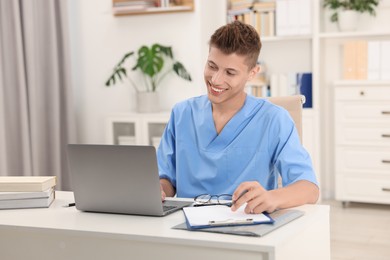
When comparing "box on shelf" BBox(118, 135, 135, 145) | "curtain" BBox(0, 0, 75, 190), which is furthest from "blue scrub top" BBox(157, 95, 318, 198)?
"box on shelf" BBox(118, 135, 135, 145)

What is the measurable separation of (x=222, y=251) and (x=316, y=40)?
350 centimetres

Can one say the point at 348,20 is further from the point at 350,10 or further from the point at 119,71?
the point at 119,71

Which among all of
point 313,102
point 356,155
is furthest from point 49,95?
point 356,155

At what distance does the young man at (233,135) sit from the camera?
2072 mm

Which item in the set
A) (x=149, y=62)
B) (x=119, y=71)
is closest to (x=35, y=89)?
(x=119, y=71)

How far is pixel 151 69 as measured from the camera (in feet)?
15.3

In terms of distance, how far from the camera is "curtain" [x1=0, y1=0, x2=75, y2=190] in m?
4.15

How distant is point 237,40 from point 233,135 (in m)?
0.32

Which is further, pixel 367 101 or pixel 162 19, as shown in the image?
pixel 162 19

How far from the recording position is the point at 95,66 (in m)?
5.07

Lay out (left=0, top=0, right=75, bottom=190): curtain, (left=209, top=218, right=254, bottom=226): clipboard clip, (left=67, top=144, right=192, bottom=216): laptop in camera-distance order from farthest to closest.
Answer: (left=0, top=0, right=75, bottom=190): curtain, (left=67, top=144, right=192, bottom=216): laptop, (left=209, top=218, right=254, bottom=226): clipboard clip

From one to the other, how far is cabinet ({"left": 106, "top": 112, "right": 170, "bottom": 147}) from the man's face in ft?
7.96

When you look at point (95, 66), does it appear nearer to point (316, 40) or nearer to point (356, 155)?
point (316, 40)

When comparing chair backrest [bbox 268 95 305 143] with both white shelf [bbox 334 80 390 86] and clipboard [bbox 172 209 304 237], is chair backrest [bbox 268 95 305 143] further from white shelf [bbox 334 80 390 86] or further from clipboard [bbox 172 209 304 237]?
white shelf [bbox 334 80 390 86]
